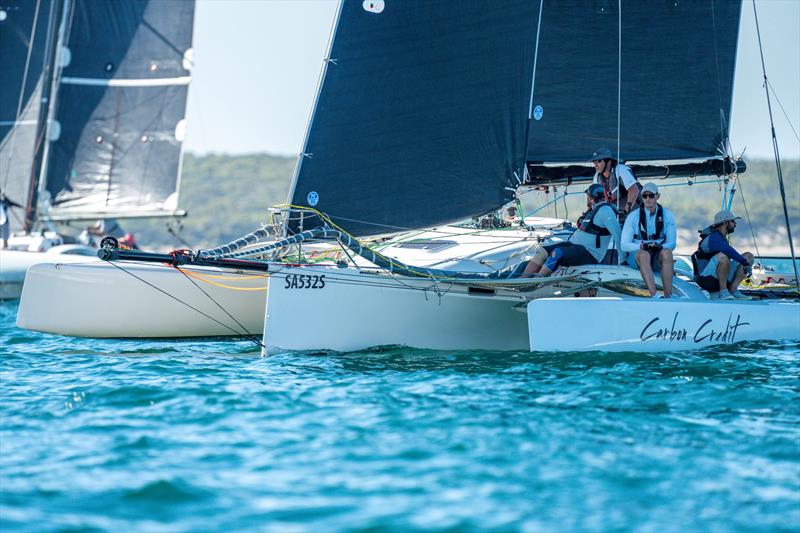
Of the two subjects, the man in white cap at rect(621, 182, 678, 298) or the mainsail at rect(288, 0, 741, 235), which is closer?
the man in white cap at rect(621, 182, 678, 298)

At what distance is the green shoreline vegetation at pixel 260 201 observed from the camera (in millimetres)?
62344

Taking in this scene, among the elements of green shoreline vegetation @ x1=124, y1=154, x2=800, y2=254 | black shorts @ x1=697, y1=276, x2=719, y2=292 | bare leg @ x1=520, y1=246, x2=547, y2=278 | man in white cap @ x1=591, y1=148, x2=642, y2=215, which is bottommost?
black shorts @ x1=697, y1=276, x2=719, y2=292

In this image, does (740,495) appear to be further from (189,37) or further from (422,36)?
(189,37)

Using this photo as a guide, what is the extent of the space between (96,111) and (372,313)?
11.9 m

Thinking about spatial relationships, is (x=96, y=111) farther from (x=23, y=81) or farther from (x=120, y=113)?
(x=23, y=81)

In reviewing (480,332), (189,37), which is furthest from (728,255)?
(189,37)

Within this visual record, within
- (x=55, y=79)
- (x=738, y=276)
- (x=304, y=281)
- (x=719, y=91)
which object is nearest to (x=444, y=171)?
(x=304, y=281)

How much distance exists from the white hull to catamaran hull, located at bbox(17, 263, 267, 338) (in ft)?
22.1

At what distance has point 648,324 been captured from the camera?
7.41 meters

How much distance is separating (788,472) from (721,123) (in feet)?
23.1

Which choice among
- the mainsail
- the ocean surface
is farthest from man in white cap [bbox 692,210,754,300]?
the mainsail

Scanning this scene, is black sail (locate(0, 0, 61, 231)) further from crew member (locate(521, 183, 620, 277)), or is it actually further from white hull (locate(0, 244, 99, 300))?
crew member (locate(521, 183, 620, 277))

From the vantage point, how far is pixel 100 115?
1781cm

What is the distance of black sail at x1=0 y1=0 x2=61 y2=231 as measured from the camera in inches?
702
